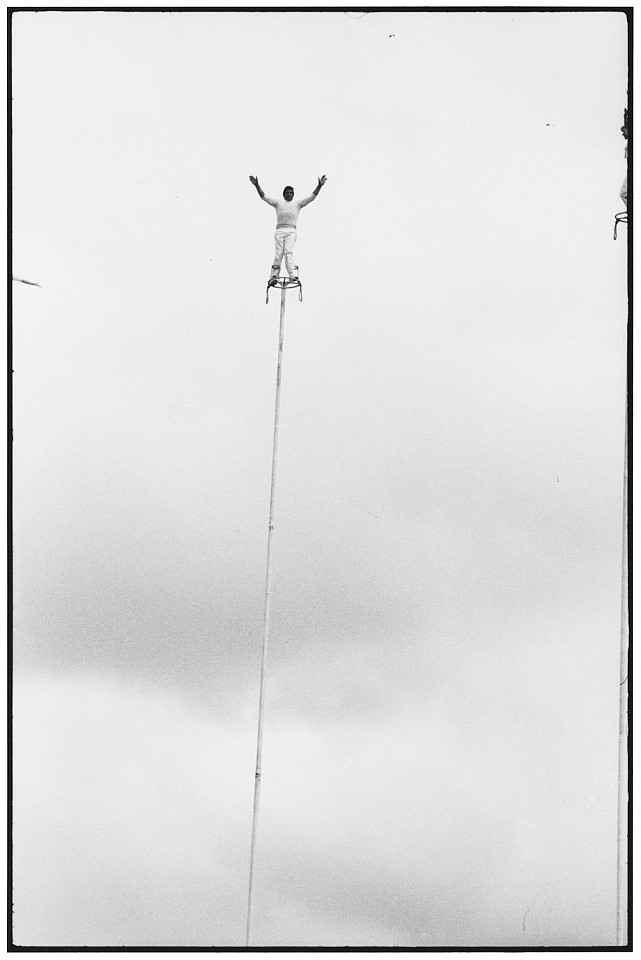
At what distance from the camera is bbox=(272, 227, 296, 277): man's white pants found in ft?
95.0

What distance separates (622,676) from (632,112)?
7.48m

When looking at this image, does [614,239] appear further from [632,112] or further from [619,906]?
[619,906]

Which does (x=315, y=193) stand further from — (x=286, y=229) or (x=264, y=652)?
(x=264, y=652)

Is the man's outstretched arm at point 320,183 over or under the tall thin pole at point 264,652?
over

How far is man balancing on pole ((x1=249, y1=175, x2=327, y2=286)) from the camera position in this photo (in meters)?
28.9

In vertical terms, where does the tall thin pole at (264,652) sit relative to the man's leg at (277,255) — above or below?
below

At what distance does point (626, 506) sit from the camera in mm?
25750

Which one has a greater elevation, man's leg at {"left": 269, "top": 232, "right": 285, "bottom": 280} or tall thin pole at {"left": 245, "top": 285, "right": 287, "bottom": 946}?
man's leg at {"left": 269, "top": 232, "right": 285, "bottom": 280}

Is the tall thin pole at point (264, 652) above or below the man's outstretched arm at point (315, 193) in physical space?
below

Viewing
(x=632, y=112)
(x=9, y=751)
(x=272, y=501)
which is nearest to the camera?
(x=9, y=751)

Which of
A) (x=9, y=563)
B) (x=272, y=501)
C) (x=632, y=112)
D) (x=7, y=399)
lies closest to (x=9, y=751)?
(x=9, y=563)

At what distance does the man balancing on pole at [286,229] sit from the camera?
94.8 ft

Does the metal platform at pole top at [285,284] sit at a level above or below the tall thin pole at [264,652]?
above

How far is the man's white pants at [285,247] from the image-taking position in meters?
29.0
